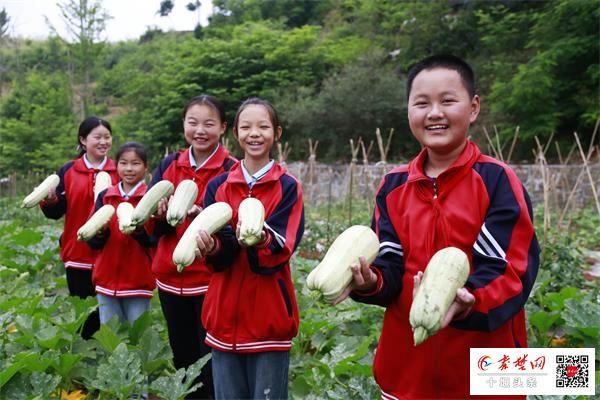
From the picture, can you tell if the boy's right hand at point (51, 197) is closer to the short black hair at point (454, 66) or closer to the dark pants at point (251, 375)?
the dark pants at point (251, 375)

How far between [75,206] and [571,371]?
148 inches

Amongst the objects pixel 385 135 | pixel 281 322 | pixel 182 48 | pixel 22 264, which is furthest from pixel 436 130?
pixel 182 48

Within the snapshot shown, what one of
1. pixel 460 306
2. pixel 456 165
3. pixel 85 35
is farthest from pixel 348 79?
pixel 460 306

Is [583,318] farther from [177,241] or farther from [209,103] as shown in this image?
[209,103]

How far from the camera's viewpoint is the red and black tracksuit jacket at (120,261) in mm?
3758

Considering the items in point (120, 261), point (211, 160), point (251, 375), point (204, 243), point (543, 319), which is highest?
point (211, 160)

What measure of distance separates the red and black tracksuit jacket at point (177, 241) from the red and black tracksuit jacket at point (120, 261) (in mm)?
482

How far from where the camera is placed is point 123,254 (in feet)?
12.5

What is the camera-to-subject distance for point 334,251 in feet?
6.30

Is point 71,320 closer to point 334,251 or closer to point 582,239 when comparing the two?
point 334,251

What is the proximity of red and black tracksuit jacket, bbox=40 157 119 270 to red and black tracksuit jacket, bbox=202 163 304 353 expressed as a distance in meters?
1.96

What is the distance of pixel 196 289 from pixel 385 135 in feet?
56.5

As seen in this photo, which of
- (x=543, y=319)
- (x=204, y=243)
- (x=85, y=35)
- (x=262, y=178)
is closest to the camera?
(x=204, y=243)

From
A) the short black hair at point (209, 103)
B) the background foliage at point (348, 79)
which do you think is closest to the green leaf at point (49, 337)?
the short black hair at point (209, 103)
